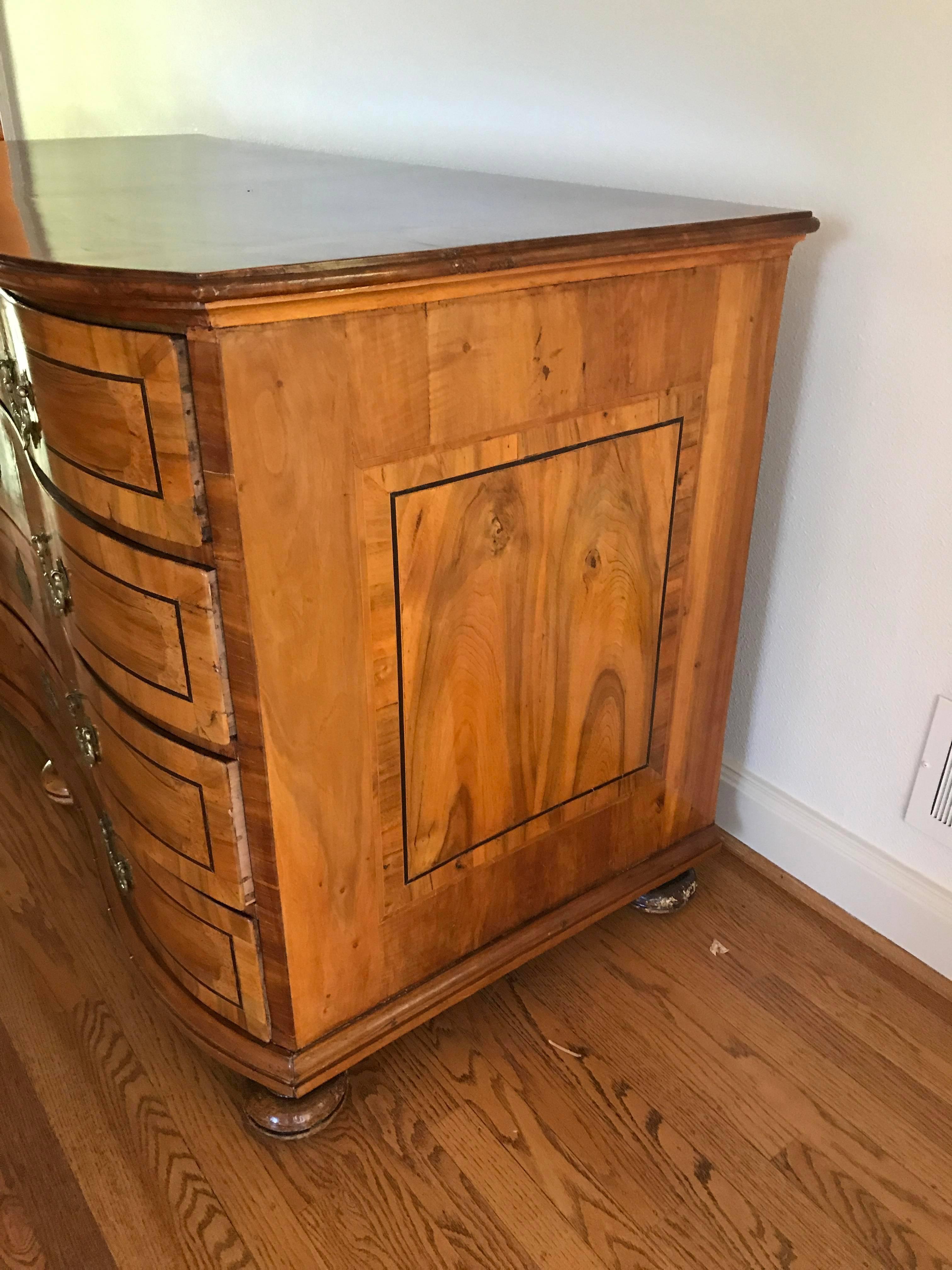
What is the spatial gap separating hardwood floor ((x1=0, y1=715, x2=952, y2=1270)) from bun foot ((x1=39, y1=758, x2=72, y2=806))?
0.23 m

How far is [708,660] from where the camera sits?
121cm

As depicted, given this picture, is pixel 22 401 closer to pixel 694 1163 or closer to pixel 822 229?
pixel 822 229

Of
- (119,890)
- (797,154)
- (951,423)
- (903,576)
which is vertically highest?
(797,154)

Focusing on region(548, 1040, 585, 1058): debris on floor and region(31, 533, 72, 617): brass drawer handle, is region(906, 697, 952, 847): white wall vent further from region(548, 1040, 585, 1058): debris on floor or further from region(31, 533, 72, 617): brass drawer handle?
region(31, 533, 72, 617): brass drawer handle

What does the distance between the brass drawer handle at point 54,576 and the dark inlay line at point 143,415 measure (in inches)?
7.9

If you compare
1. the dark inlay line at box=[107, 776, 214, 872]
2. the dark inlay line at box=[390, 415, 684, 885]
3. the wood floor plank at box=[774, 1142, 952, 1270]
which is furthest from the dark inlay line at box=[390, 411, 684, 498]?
the wood floor plank at box=[774, 1142, 952, 1270]

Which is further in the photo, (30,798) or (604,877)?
(30,798)

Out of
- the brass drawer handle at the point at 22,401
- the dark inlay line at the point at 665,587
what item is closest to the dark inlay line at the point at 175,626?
the brass drawer handle at the point at 22,401

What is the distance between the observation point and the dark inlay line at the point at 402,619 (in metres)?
0.86

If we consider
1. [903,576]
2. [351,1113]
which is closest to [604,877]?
[351,1113]

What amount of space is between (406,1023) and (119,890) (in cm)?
40

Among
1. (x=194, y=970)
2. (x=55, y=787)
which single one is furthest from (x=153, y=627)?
(x=55, y=787)

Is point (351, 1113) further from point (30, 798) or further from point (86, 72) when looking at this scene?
point (86, 72)

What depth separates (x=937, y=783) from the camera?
1175mm
